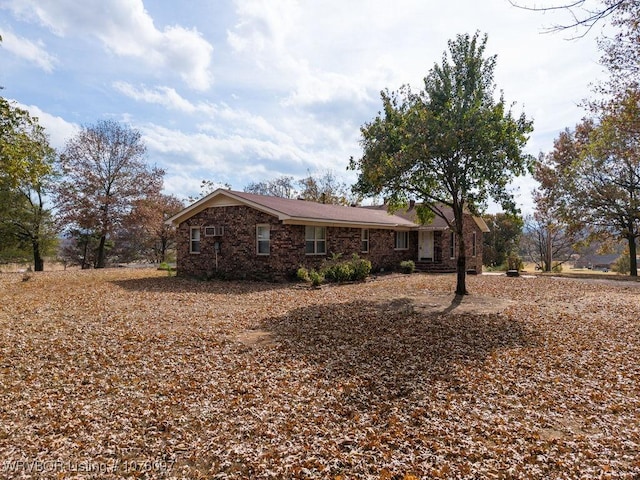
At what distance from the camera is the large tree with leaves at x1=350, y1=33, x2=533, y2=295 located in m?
10.1

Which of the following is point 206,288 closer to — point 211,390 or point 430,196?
point 430,196

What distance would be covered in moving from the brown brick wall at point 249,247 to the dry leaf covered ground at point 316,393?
234 inches

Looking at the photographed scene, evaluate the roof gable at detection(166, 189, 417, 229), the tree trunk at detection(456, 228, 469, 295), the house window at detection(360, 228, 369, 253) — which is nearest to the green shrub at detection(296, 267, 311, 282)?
the roof gable at detection(166, 189, 417, 229)

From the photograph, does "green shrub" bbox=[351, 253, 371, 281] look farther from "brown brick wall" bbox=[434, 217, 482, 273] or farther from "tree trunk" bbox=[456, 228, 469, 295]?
"brown brick wall" bbox=[434, 217, 482, 273]

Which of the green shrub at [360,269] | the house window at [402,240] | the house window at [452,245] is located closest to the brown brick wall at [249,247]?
the green shrub at [360,269]

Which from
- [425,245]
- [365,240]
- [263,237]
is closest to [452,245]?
[425,245]

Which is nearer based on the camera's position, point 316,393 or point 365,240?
point 316,393

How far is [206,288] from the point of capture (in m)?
13.5

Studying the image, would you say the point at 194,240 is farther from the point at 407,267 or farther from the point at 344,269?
the point at 407,267

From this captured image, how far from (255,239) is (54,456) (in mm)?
12445

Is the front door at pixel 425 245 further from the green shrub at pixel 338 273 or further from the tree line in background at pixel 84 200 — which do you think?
the tree line in background at pixel 84 200

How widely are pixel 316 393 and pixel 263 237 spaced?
1128cm

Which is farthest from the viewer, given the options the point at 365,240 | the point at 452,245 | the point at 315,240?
the point at 452,245

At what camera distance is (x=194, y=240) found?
17391mm
